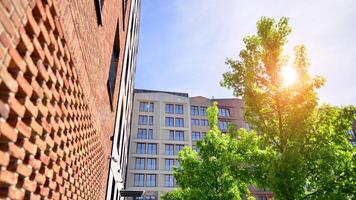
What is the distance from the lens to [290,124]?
7746 mm

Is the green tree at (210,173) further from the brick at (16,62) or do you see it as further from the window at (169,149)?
the window at (169,149)

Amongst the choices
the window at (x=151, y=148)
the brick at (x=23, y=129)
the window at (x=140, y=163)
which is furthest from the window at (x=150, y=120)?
the brick at (x=23, y=129)

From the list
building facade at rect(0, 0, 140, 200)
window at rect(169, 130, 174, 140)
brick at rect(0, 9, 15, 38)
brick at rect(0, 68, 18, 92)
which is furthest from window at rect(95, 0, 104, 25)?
window at rect(169, 130, 174, 140)

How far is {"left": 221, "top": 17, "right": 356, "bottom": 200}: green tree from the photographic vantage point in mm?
6883

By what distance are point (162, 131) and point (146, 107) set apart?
19.2ft

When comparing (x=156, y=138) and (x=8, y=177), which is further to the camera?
(x=156, y=138)

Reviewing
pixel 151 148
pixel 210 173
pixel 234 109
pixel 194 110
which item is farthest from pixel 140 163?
pixel 210 173

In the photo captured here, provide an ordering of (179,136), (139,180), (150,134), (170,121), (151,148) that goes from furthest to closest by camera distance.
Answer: (170,121) < (179,136) < (150,134) < (151,148) < (139,180)

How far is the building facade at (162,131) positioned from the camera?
42.4 metres

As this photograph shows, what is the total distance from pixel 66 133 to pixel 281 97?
7.20m

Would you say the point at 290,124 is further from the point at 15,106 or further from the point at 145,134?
the point at 145,134

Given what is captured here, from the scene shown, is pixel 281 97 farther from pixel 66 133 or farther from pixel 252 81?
pixel 66 133

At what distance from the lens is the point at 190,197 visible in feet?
43.1

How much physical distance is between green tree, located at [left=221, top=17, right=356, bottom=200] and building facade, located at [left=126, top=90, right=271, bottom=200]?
3462 cm
